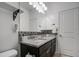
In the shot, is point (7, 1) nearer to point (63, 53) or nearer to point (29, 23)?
point (29, 23)

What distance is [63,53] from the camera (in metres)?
1.41

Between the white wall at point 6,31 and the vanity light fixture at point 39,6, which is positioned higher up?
the vanity light fixture at point 39,6

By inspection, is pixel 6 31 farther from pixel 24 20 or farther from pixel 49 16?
pixel 49 16

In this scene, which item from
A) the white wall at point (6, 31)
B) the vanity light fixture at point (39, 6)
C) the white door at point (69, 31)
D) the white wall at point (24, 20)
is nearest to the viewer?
the white wall at point (6, 31)

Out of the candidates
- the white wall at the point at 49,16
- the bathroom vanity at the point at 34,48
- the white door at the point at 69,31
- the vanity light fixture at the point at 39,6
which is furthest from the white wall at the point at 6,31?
the white door at the point at 69,31

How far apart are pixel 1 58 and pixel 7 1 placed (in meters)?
0.90

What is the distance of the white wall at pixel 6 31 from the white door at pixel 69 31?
1.06 meters

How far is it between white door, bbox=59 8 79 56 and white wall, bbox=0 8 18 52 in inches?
41.7

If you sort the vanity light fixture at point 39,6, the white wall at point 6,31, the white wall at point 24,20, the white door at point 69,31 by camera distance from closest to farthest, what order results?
the white wall at point 6,31, the white wall at point 24,20, the white door at point 69,31, the vanity light fixture at point 39,6

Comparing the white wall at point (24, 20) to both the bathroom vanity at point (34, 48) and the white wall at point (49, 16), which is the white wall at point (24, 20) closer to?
the white wall at point (49, 16)

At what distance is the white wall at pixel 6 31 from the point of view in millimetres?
993

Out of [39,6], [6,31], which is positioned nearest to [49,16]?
[39,6]

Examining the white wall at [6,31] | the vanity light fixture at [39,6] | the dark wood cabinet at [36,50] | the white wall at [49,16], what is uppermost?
the vanity light fixture at [39,6]

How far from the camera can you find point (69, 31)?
1494mm
